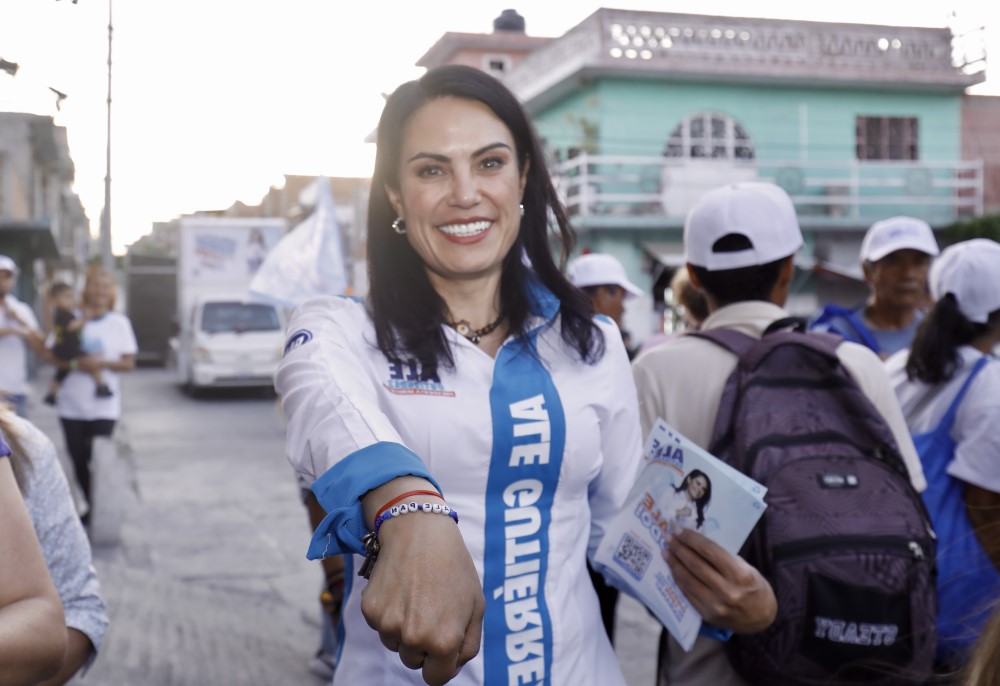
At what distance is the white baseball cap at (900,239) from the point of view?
4223 millimetres

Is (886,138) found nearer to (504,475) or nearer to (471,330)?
(471,330)

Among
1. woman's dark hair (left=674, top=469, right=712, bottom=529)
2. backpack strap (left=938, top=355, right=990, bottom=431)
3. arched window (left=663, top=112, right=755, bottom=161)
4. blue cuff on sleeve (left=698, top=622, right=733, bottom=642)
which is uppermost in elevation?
arched window (left=663, top=112, right=755, bottom=161)

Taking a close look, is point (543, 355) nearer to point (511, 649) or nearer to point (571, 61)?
point (511, 649)

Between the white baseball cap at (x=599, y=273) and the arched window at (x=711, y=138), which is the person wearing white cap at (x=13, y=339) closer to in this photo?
the white baseball cap at (x=599, y=273)

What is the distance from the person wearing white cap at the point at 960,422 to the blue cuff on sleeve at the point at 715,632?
0.66 m

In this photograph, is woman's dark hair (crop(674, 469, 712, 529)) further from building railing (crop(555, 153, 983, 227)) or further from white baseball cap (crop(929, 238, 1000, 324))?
building railing (crop(555, 153, 983, 227))

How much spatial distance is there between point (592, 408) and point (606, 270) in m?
3.83

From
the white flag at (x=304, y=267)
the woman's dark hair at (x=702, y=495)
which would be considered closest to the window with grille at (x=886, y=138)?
the white flag at (x=304, y=267)

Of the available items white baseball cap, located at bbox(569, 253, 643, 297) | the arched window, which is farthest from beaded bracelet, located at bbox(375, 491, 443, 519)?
the arched window

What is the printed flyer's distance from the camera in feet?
6.22

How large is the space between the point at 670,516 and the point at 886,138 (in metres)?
24.2

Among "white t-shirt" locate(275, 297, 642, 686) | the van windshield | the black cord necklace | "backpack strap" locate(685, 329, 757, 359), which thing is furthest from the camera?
the van windshield

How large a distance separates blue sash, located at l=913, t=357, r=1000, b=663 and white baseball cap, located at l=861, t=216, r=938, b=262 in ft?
4.77

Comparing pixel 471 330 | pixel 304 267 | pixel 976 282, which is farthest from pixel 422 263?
pixel 304 267
